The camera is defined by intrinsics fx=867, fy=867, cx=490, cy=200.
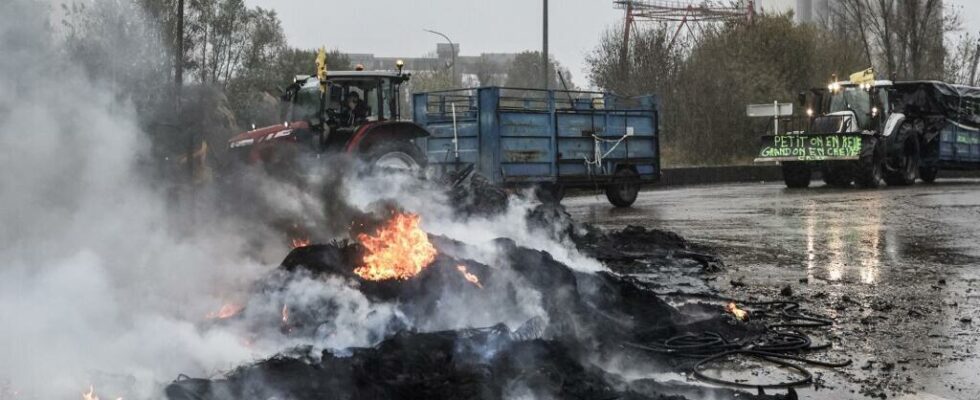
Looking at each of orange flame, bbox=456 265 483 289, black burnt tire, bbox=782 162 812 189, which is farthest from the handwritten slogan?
orange flame, bbox=456 265 483 289

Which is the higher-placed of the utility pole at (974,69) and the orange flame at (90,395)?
the utility pole at (974,69)

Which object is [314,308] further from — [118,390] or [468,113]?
[468,113]

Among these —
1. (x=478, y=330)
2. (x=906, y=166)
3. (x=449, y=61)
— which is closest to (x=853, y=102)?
(x=906, y=166)

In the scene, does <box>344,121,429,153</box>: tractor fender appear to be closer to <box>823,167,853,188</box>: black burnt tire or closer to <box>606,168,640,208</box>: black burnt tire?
<box>606,168,640,208</box>: black burnt tire

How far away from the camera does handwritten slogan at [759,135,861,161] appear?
21.1 metres

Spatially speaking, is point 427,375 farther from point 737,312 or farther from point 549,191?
point 549,191

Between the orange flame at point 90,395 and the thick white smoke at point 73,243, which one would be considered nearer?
the orange flame at point 90,395

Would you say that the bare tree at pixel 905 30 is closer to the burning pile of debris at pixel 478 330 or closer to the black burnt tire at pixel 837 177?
the black burnt tire at pixel 837 177

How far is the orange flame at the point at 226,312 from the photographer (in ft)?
16.2

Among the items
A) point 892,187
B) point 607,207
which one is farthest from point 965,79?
point 607,207

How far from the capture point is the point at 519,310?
528cm

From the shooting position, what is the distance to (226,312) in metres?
5.01

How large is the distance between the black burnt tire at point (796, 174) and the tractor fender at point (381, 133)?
12515 mm

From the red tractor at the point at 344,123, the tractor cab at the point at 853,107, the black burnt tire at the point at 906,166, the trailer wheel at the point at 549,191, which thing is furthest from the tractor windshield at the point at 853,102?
the red tractor at the point at 344,123
